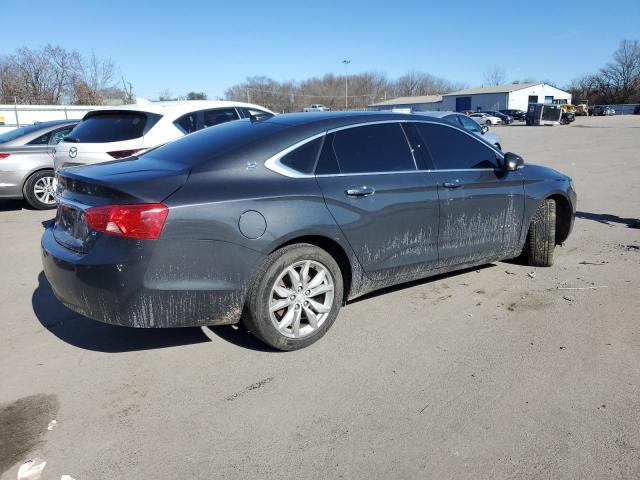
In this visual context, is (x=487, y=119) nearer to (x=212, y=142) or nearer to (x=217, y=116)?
(x=217, y=116)

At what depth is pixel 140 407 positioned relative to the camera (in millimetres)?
3068

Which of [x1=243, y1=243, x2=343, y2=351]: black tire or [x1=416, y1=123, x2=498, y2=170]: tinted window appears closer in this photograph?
[x1=243, y1=243, x2=343, y2=351]: black tire

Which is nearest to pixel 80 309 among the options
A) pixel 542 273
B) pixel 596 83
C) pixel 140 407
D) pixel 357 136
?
pixel 140 407

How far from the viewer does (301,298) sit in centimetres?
366

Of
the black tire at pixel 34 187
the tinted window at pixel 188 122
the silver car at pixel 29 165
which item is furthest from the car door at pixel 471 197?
the black tire at pixel 34 187

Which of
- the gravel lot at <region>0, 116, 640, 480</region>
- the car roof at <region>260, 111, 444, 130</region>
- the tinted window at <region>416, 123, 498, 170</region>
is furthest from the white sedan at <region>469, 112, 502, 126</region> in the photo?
the gravel lot at <region>0, 116, 640, 480</region>

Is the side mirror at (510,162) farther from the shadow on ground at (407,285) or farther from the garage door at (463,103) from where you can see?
the garage door at (463,103)

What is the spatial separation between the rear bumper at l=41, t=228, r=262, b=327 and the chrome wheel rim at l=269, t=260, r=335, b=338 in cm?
27

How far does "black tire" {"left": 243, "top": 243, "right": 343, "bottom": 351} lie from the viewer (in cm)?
344

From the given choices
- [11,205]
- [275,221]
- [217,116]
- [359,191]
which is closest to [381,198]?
[359,191]

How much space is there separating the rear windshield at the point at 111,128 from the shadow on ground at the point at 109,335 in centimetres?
356

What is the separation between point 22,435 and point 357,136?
9.67 ft

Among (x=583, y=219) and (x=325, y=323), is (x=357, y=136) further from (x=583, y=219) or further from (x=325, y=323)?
(x=583, y=219)

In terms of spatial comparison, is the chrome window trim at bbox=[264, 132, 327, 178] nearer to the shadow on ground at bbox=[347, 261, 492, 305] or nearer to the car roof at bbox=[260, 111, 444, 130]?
the car roof at bbox=[260, 111, 444, 130]
